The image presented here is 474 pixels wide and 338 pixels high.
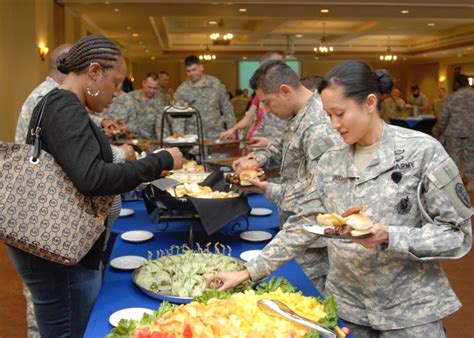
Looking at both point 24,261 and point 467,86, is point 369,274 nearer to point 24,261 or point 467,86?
point 24,261

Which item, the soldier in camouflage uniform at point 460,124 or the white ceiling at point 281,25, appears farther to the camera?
the white ceiling at point 281,25

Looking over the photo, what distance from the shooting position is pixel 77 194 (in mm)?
1373

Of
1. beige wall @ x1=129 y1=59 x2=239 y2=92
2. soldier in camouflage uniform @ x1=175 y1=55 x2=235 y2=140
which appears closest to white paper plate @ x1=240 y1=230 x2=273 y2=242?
soldier in camouflage uniform @ x1=175 y1=55 x2=235 y2=140

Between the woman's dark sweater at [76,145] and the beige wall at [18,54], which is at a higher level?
the beige wall at [18,54]

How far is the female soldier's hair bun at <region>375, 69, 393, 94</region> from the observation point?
4.50 ft

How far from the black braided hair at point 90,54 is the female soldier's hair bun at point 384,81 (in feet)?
2.35

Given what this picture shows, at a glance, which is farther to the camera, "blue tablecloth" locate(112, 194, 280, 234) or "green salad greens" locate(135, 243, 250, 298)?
"blue tablecloth" locate(112, 194, 280, 234)

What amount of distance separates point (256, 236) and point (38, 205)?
903 millimetres

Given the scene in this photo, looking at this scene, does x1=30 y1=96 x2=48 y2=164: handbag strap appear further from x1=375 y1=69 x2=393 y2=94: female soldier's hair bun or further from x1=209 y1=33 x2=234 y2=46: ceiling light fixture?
x1=209 y1=33 x2=234 y2=46: ceiling light fixture

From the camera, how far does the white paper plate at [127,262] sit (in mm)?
1617

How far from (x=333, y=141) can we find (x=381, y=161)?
47cm

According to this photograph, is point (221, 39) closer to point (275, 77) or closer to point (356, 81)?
point (275, 77)

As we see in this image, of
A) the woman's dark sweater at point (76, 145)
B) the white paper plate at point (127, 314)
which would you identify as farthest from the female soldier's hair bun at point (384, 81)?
the white paper plate at point (127, 314)

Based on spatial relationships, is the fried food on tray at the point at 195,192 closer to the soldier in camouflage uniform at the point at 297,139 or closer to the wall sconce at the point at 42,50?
the soldier in camouflage uniform at the point at 297,139
